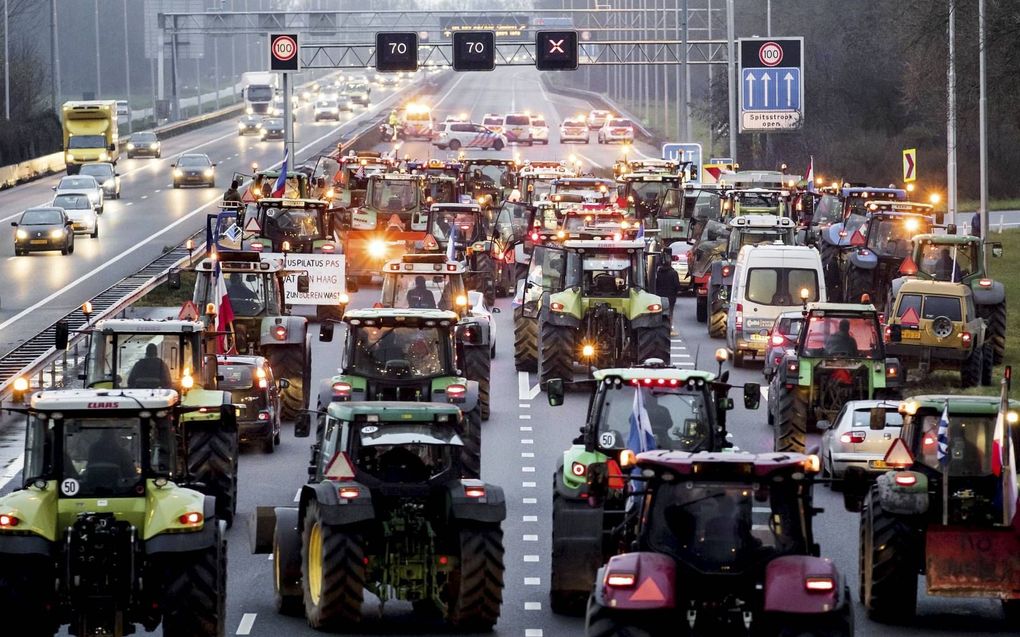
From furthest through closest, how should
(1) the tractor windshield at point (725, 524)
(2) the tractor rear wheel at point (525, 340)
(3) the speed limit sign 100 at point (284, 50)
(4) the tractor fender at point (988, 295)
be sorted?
(3) the speed limit sign 100 at point (284, 50) → (4) the tractor fender at point (988, 295) → (2) the tractor rear wheel at point (525, 340) → (1) the tractor windshield at point (725, 524)

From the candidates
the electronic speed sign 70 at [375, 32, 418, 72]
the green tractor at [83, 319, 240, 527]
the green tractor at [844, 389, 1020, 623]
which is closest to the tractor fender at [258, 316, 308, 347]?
the green tractor at [83, 319, 240, 527]

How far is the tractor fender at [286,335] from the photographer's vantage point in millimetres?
30391

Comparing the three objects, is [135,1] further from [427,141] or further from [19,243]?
[19,243]

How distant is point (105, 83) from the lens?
565 ft

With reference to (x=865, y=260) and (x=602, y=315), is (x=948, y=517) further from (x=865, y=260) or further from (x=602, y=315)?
(x=865, y=260)

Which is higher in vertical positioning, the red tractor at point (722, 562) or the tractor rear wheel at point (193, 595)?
the red tractor at point (722, 562)

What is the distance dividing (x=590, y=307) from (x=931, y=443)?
51.4 feet

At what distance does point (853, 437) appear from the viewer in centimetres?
A: 2484

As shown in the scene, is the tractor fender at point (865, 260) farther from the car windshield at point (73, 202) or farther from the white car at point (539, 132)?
the white car at point (539, 132)

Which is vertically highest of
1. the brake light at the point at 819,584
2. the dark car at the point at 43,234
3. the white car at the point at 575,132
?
the white car at the point at 575,132

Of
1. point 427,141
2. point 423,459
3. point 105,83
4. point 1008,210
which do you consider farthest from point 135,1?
point 423,459

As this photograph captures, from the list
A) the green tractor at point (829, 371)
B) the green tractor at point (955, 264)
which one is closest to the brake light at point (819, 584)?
the green tractor at point (829, 371)

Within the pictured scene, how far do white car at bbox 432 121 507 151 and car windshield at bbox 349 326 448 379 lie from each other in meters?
75.8

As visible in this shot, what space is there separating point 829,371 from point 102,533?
1485 cm
